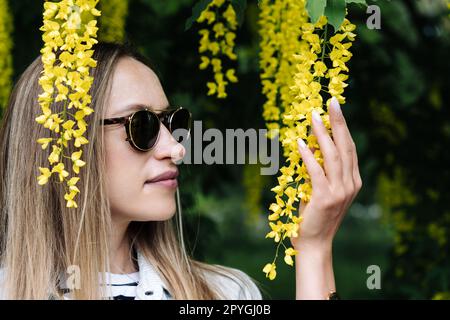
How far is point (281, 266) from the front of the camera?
35.3 ft

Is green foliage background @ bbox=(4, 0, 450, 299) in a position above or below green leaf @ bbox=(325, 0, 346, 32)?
above

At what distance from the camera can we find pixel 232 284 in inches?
96.5

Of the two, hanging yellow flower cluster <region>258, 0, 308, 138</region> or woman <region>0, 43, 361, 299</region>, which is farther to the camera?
hanging yellow flower cluster <region>258, 0, 308, 138</region>

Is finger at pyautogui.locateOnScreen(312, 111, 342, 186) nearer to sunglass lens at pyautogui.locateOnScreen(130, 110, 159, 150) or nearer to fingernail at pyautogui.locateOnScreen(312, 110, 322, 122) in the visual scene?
fingernail at pyautogui.locateOnScreen(312, 110, 322, 122)

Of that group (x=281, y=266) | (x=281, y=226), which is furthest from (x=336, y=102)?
(x=281, y=266)

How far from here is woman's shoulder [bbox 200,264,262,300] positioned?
242 centimetres

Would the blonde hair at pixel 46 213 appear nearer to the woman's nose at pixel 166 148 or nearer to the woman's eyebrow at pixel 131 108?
the woman's eyebrow at pixel 131 108

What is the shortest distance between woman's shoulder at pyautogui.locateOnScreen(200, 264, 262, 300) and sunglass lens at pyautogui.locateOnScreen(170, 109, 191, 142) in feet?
1.57

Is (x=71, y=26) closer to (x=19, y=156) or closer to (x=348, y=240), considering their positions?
(x=19, y=156)

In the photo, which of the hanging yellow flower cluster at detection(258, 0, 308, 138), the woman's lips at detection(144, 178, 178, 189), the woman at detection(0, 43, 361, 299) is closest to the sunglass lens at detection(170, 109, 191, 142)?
the woman at detection(0, 43, 361, 299)

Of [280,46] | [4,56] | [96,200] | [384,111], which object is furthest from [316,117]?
[384,111]

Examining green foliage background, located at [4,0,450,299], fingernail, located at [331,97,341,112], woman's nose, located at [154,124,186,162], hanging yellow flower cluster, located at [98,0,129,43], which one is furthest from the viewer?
green foliage background, located at [4,0,450,299]

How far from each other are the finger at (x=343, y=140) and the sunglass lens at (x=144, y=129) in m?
0.61

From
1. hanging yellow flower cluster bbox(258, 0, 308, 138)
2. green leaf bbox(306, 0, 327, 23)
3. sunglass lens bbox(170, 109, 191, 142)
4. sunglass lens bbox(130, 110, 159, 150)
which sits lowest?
sunglass lens bbox(130, 110, 159, 150)
